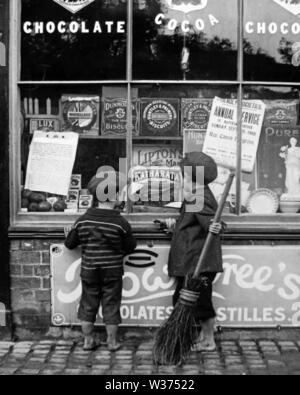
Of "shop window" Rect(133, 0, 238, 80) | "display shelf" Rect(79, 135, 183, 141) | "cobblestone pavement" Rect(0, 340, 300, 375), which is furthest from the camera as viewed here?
"display shelf" Rect(79, 135, 183, 141)

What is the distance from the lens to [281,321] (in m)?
5.50

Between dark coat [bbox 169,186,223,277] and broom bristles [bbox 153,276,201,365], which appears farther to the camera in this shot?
dark coat [bbox 169,186,223,277]

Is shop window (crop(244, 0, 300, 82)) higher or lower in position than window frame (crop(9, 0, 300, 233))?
higher

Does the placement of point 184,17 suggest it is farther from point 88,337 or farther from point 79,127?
point 88,337

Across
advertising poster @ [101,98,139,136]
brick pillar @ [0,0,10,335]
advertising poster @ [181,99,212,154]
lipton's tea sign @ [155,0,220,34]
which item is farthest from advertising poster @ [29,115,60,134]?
lipton's tea sign @ [155,0,220,34]

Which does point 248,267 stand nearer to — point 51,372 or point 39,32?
point 51,372

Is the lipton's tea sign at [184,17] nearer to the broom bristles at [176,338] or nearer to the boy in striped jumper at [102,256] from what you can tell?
the boy in striped jumper at [102,256]

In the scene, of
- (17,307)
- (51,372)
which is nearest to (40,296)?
(17,307)

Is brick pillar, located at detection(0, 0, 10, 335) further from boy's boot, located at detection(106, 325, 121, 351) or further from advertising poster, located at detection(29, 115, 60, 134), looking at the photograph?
boy's boot, located at detection(106, 325, 121, 351)

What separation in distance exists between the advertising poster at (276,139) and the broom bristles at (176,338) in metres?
1.56

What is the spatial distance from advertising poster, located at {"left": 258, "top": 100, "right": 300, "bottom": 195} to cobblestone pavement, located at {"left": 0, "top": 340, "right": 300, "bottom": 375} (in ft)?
4.82

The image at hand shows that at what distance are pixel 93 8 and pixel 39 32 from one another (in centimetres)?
53

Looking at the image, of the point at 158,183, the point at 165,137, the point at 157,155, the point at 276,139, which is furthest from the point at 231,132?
the point at 158,183

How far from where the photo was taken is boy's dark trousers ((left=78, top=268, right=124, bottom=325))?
5.11m
